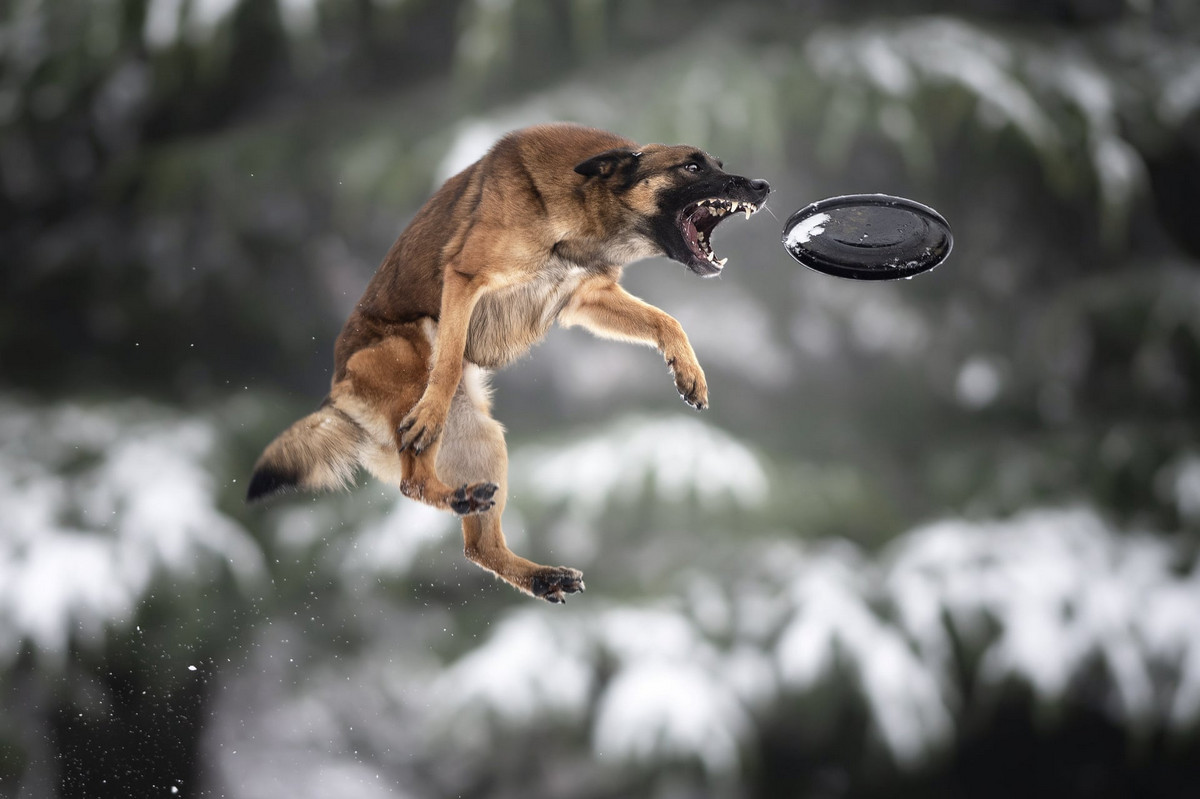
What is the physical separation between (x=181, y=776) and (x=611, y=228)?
3.96 m

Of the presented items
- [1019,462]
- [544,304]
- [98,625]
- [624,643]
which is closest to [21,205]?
[98,625]

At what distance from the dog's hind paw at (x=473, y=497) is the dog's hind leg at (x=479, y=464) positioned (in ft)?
1.20

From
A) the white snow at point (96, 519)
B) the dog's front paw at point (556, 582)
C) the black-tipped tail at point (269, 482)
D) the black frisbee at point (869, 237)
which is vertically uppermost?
the black frisbee at point (869, 237)

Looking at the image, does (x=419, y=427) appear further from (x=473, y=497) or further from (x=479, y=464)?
(x=479, y=464)

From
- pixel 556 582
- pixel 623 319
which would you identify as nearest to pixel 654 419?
pixel 623 319

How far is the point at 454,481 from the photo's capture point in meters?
3.74

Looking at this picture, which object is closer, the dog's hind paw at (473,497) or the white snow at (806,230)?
the dog's hind paw at (473,497)

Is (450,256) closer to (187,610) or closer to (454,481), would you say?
(454,481)

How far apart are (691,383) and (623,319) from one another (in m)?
0.41

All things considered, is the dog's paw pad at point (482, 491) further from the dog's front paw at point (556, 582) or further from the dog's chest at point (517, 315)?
the dog's chest at point (517, 315)

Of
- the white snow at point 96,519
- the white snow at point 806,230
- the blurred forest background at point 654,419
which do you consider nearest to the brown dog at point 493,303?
the white snow at point 806,230

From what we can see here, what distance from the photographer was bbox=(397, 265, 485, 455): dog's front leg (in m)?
3.35

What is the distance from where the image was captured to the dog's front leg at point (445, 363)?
11.0ft

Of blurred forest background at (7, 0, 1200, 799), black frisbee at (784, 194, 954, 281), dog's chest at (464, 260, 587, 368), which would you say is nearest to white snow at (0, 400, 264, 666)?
blurred forest background at (7, 0, 1200, 799)
